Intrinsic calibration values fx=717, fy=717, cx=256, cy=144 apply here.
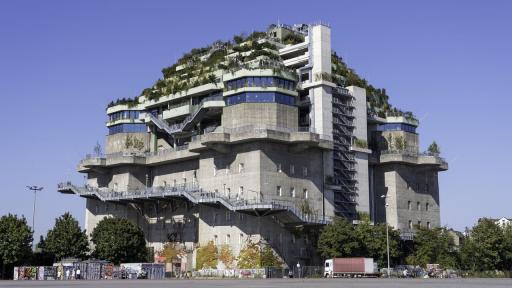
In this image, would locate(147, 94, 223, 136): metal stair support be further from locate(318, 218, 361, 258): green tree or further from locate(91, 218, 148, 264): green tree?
locate(318, 218, 361, 258): green tree

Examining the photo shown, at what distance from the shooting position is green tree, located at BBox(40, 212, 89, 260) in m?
110

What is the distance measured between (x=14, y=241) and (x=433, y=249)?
63143 millimetres

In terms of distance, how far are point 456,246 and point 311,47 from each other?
39.9 metres

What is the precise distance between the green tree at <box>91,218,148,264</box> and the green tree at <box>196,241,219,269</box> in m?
10.9

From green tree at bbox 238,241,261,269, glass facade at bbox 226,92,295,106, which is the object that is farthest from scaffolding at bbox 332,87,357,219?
green tree at bbox 238,241,261,269

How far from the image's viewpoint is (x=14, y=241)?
10512 centimetres

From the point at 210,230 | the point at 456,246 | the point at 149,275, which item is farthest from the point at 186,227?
the point at 456,246

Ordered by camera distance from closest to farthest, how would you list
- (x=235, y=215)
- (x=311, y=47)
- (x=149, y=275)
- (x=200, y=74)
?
1. (x=149, y=275)
2. (x=235, y=215)
3. (x=311, y=47)
4. (x=200, y=74)

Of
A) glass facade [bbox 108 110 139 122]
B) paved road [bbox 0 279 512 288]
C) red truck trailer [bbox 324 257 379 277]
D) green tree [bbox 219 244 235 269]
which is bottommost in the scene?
paved road [bbox 0 279 512 288]

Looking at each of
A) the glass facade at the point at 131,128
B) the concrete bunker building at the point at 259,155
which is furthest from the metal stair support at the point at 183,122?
the glass facade at the point at 131,128

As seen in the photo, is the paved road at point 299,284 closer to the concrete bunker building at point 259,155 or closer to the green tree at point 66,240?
the concrete bunker building at point 259,155

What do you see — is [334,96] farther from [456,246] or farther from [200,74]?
[456,246]

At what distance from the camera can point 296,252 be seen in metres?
104

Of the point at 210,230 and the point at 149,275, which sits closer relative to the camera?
the point at 149,275
